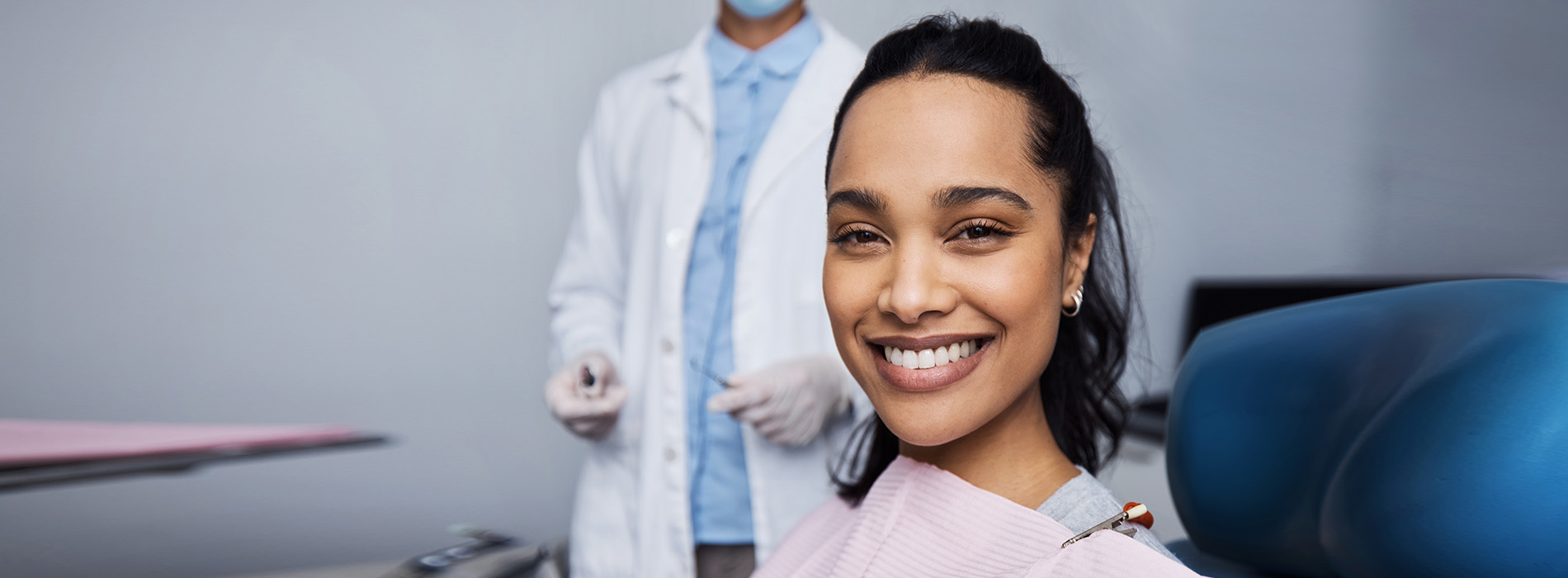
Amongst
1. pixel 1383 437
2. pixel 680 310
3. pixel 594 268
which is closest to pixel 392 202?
pixel 594 268

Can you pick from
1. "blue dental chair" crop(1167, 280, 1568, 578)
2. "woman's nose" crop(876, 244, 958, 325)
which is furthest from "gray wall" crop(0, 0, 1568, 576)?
"woman's nose" crop(876, 244, 958, 325)

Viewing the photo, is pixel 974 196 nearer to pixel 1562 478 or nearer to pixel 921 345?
pixel 921 345

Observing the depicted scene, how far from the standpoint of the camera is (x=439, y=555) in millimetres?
1143

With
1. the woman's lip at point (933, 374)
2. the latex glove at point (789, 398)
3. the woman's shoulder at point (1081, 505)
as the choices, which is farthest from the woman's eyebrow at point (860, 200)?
the latex glove at point (789, 398)

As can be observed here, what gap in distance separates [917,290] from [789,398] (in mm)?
546

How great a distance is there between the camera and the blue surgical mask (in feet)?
4.40

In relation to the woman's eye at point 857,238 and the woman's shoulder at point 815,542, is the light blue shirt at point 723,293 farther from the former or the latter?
the woman's eye at point 857,238

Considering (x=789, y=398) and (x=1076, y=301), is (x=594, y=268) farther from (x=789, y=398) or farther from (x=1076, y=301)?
(x=1076, y=301)

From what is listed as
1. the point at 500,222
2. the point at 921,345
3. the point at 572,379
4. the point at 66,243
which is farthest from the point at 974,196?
the point at 66,243

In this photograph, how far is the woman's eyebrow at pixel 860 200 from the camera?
2.19 feet

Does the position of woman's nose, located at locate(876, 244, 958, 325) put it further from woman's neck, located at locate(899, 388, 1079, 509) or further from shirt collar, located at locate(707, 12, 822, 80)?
shirt collar, located at locate(707, 12, 822, 80)

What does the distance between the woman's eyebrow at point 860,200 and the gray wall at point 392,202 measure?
114 cm

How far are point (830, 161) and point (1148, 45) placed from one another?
174cm

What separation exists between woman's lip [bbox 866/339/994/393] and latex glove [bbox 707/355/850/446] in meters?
0.45
